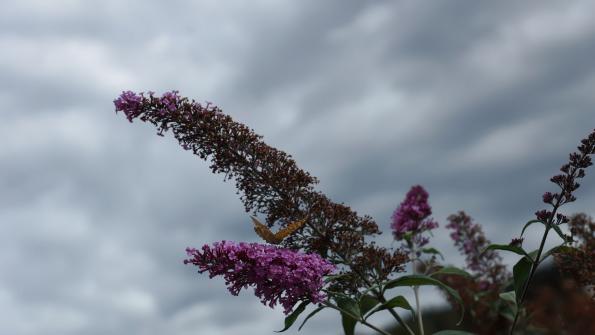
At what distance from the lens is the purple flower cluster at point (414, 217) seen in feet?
24.9

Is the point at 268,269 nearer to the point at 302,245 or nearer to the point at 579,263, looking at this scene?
the point at 302,245

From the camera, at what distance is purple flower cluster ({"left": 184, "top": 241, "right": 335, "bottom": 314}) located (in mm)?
4234

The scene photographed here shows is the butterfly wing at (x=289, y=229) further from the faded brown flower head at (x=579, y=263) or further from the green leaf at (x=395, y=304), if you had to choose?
the faded brown flower head at (x=579, y=263)

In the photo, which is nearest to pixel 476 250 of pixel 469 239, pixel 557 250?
pixel 469 239

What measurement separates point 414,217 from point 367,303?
9.62 feet

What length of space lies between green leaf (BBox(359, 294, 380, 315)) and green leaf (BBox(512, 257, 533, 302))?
0.98 metres

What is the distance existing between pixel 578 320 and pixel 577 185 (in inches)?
124

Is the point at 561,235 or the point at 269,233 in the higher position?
the point at 269,233

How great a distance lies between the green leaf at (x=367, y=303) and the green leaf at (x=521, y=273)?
0.98 meters

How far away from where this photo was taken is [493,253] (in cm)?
823

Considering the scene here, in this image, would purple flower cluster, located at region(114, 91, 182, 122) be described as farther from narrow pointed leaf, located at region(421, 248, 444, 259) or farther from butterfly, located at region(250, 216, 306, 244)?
narrow pointed leaf, located at region(421, 248, 444, 259)

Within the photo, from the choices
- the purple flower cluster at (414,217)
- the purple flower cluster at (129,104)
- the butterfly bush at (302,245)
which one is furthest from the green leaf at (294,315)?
the purple flower cluster at (414,217)

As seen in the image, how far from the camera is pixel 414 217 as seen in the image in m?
7.69

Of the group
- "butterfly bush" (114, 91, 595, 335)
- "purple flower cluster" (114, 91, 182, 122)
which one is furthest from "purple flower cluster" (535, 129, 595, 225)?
"purple flower cluster" (114, 91, 182, 122)
